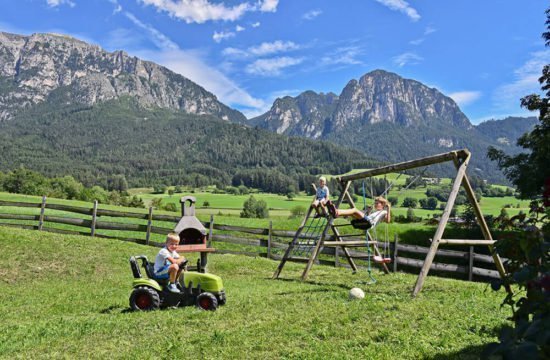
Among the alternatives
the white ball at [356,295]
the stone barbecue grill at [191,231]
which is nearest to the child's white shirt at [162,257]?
the stone barbecue grill at [191,231]

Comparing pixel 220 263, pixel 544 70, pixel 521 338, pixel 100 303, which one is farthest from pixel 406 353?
pixel 544 70

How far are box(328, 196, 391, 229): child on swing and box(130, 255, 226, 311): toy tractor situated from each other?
3740mm

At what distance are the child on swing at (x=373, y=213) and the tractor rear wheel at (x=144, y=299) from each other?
4.76 metres

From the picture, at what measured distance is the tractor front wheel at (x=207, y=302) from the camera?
7.58 meters

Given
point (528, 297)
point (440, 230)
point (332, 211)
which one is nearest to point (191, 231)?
point (332, 211)

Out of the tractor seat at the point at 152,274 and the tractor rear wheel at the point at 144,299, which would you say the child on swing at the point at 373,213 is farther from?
the tractor rear wheel at the point at 144,299

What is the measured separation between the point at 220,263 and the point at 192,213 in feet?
14.6

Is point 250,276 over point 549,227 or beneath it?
beneath

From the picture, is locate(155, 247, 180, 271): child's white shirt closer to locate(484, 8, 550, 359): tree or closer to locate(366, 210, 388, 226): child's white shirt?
locate(366, 210, 388, 226): child's white shirt

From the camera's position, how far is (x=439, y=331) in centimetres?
536

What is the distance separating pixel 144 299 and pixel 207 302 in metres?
1.25

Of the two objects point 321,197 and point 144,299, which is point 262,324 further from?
point 321,197

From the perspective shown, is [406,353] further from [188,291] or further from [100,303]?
[100,303]

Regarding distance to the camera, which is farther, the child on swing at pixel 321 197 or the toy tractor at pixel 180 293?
the child on swing at pixel 321 197
